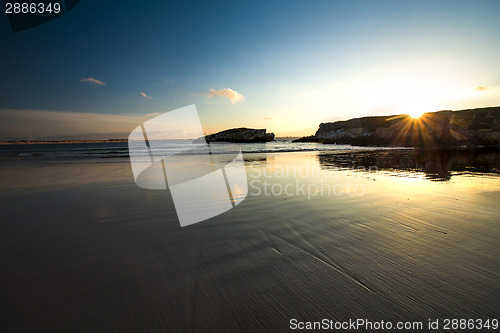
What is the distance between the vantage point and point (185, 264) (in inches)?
119

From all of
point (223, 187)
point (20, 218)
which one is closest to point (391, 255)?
point (223, 187)

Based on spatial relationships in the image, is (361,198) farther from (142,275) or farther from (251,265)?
(142,275)

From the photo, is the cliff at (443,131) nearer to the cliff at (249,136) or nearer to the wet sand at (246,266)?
the cliff at (249,136)

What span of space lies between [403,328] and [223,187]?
661 centimetres

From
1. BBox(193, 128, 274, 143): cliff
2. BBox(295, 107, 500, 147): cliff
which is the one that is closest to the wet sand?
BBox(295, 107, 500, 147): cliff

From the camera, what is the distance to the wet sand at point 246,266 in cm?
213

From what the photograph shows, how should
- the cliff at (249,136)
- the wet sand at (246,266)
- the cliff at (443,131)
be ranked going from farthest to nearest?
the cliff at (249,136)
the cliff at (443,131)
the wet sand at (246,266)

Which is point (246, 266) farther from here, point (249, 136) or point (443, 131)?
point (249, 136)

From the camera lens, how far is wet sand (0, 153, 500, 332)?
2.13 meters

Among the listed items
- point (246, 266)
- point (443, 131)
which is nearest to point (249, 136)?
point (443, 131)

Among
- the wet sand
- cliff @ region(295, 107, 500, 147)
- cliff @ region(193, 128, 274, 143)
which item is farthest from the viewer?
cliff @ region(193, 128, 274, 143)

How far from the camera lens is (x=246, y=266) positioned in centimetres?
296

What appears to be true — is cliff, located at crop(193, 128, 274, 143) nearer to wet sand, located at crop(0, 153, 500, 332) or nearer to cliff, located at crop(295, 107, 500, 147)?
cliff, located at crop(295, 107, 500, 147)

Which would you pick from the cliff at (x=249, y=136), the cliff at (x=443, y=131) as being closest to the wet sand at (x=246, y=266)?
the cliff at (x=443, y=131)
